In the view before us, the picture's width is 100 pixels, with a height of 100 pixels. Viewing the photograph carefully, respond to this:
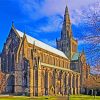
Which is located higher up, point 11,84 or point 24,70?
point 24,70

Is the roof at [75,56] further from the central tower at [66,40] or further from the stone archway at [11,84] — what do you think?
the stone archway at [11,84]

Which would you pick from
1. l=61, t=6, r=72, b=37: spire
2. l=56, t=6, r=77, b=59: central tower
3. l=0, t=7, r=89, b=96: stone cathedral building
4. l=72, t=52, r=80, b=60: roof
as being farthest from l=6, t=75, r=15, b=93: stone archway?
l=61, t=6, r=72, b=37: spire

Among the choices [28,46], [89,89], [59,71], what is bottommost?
[89,89]

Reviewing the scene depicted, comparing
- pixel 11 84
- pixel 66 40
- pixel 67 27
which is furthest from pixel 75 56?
pixel 11 84

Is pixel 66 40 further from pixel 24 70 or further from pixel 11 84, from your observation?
pixel 11 84

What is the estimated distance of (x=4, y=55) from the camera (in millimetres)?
89875

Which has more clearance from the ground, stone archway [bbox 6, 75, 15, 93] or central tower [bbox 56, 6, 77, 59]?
central tower [bbox 56, 6, 77, 59]

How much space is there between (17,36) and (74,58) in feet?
172

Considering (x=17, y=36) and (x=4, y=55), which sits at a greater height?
(x=17, y=36)

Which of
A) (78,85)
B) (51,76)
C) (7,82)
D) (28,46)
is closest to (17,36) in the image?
(28,46)

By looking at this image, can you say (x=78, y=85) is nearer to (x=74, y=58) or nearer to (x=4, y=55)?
(x=74, y=58)

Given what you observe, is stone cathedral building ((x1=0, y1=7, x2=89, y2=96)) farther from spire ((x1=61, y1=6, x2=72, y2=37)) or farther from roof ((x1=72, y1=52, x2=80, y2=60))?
spire ((x1=61, y1=6, x2=72, y2=37))

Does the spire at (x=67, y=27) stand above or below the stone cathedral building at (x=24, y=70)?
above

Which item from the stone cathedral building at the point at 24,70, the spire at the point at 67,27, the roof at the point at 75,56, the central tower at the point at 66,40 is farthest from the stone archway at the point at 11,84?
the spire at the point at 67,27
